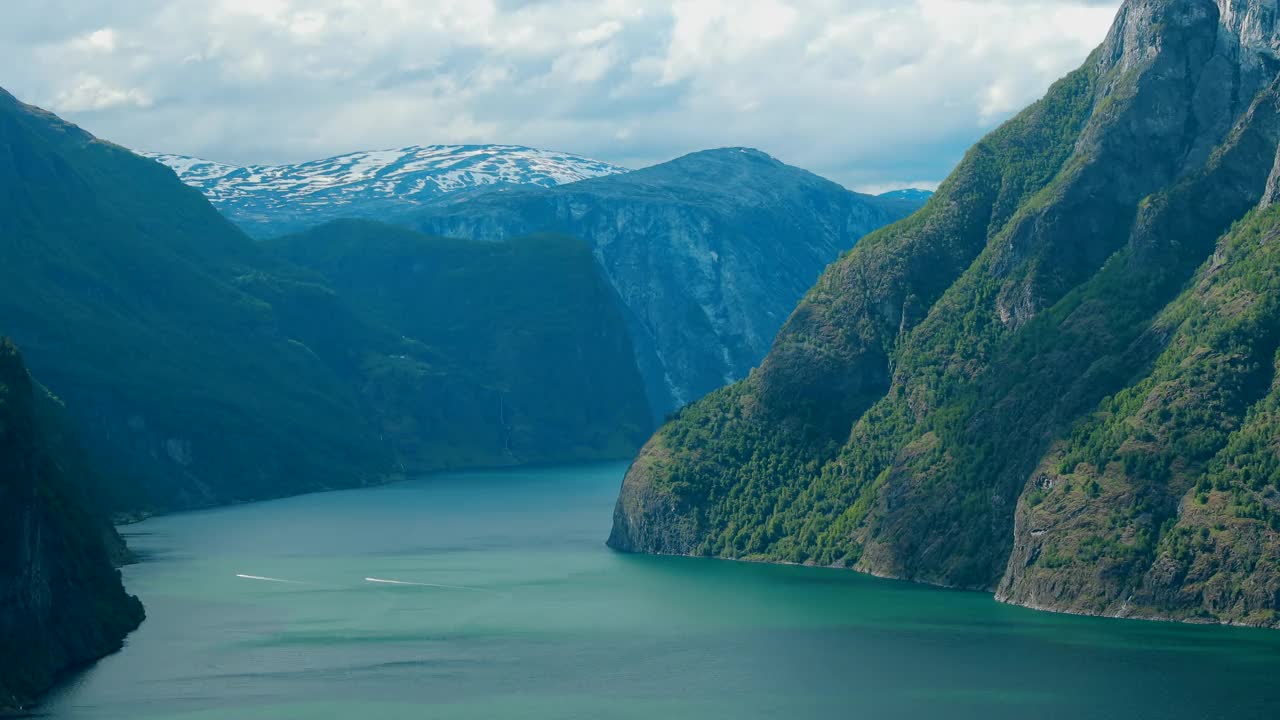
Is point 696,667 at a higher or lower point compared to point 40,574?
lower

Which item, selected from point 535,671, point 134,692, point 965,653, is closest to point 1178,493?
point 965,653

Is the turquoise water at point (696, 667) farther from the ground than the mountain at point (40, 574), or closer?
closer

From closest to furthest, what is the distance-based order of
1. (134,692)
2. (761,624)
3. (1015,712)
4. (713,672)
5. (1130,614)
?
1. (1015,712)
2. (134,692)
3. (713,672)
4. (1130,614)
5. (761,624)

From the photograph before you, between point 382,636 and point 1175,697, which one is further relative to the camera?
point 382,636

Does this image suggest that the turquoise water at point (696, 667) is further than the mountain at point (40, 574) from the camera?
No

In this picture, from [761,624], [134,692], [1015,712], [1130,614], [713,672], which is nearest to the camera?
[1015,712]

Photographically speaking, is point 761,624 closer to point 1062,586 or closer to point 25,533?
point 1062,586

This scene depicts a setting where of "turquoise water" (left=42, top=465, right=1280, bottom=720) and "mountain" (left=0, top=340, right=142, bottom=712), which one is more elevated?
"mountain" (left=0, top=340, right=142, bottom=712)

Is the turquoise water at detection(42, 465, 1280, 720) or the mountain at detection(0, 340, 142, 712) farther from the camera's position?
the mountain at detection(0, 340, 142, 712)
